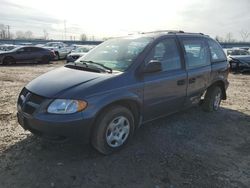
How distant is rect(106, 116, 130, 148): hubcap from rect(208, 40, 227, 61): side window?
2978 mm

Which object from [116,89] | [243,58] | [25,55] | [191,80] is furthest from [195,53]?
[25,55]

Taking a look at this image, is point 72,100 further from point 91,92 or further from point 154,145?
point 154,145

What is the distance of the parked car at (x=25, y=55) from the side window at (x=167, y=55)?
16451 millimetres

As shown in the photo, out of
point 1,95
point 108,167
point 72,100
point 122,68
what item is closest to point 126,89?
point 122,68

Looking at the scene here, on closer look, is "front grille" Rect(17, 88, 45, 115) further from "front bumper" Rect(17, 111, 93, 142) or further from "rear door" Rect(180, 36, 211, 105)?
"rear door" Rect(180, 36, 211, 105)

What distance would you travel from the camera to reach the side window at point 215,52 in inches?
242

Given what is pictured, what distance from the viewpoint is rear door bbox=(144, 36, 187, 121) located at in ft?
14.6

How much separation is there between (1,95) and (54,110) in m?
5.02

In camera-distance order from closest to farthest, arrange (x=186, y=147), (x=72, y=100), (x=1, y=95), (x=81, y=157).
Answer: (x=72, y=100) < (x=81, y=157) < (x=186, y=147) < (x=1, y=95)

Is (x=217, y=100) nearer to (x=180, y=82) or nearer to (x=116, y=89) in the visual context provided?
(x=180, y=82)

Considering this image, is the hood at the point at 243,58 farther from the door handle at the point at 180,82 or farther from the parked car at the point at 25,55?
the parked car at the point at 25,55

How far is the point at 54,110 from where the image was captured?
3580 mm

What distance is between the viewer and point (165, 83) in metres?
4.68

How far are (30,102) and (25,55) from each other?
17.1m
